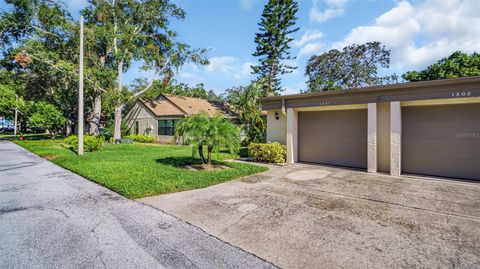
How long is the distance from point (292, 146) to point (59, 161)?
10878 millimetres

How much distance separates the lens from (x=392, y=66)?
29781 mm

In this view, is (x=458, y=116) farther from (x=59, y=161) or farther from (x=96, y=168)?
(x=59, y=161)

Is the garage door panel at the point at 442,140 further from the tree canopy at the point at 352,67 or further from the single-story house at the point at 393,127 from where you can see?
the tree canopy at the point at 352,67

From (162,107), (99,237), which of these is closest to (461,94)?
(99,237)

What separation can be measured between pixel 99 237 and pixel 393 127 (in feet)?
28.9

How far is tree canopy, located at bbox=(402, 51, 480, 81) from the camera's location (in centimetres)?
2028

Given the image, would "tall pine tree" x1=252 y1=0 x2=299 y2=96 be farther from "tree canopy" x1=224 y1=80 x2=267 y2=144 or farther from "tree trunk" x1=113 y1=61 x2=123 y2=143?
"tree trunk" x1=113 y1=61 x2=123 y2=143

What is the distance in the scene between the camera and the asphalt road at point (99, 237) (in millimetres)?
3072

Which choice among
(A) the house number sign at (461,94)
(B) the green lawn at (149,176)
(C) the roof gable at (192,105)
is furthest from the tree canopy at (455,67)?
(B) the green lawn at (149,176)

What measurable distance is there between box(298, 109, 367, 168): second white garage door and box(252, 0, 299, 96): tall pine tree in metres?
14.0

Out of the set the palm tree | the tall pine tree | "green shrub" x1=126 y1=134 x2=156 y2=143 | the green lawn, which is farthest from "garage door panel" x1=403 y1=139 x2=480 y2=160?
"green shrub" x1=126 y1=134 x2=156 y2=143

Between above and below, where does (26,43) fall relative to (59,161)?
above

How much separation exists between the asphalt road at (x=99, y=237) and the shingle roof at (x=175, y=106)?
16711 millimetres

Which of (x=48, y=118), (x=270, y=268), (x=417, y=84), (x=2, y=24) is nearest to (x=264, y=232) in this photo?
(x=270, y=268)
